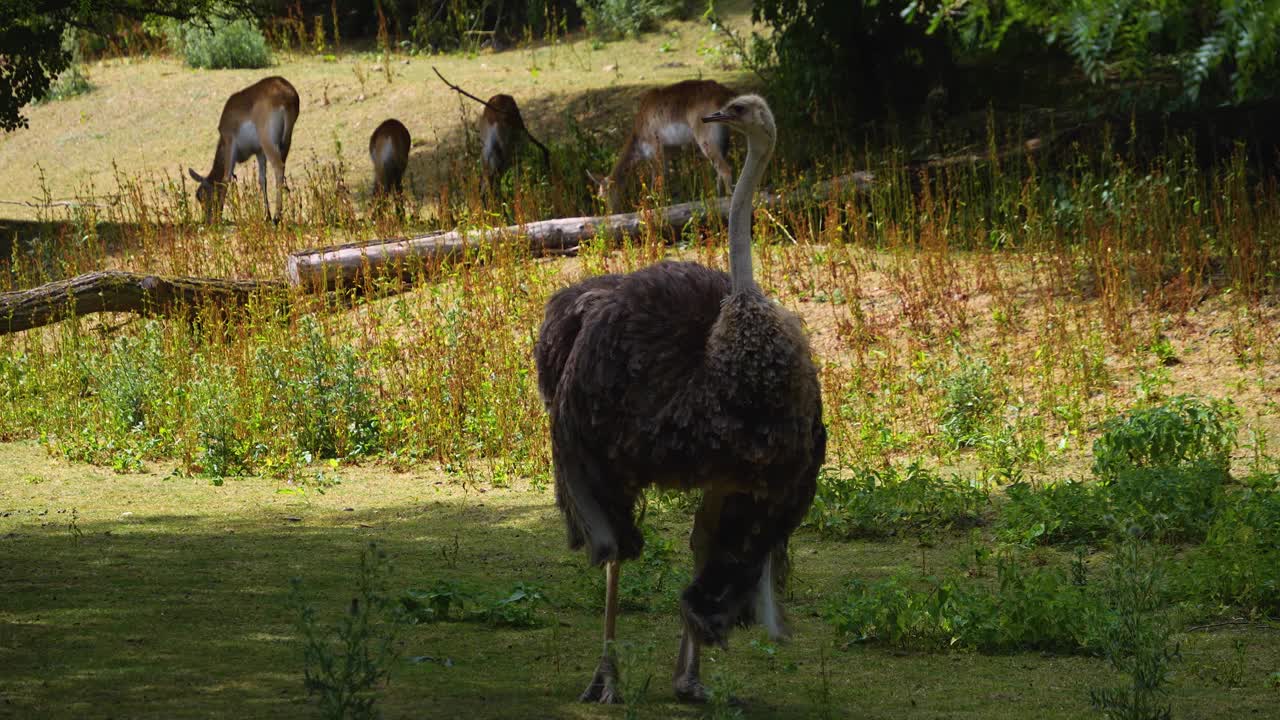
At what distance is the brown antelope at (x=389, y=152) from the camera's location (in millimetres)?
16844

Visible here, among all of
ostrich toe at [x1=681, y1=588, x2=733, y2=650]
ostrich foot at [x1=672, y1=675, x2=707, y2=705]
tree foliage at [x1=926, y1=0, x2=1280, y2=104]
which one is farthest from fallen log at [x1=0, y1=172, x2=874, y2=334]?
tree foliage at [x1=926, y1=0, x2=1280, y2=104]

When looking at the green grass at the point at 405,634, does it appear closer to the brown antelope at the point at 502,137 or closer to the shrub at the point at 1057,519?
the shrub at the point at 1057,519

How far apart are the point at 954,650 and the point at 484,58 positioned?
18597 mm

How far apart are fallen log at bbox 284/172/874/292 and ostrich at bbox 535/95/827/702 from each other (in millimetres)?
7544

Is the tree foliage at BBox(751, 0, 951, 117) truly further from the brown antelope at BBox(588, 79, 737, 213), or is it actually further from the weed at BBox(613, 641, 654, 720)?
the weed at BBox(613, 641, 654, 720)

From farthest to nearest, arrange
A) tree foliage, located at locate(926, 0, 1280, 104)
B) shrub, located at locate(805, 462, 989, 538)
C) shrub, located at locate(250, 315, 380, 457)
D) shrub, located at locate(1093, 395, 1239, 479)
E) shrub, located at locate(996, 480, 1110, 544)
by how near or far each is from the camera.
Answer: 1. shrub, located at locate(250, 315, 380, 457)
2. shrub, located at locate(1093, 395, 1239, 479)
3. shrub, located at locate(805, 462, 989, 538)
4. shrub, located at locate(996, 480, 1110, 544)
5. tree foliage, located at locate(926, 0, 1280, 104)

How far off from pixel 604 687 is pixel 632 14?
1895 cm

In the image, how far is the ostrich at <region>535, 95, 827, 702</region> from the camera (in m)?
4.67

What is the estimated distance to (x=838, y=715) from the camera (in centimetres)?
484

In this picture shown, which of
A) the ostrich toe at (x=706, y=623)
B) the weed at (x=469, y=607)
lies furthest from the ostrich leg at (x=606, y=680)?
the weed at (x=469, y=607)

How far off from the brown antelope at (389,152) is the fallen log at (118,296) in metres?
4.26

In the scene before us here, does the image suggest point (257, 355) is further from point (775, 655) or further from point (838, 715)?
point (838, 715)

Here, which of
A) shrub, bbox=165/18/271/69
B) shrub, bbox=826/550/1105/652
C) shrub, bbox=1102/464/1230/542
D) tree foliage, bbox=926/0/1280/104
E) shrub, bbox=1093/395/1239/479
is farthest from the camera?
shrub, bbox=165/18/271/69

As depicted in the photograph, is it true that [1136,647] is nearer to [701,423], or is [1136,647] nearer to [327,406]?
[701,423]
